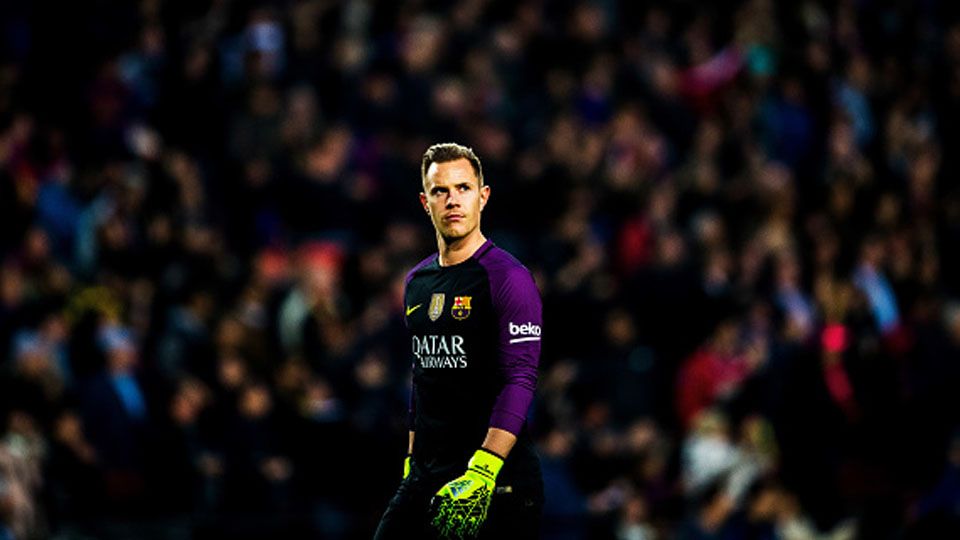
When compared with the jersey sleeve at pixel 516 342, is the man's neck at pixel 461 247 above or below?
above

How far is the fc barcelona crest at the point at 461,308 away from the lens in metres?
6.73

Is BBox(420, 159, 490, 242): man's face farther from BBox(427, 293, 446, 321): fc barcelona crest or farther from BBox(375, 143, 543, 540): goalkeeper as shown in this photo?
BBox(427, 293, 446, 321): fc barcelona crest

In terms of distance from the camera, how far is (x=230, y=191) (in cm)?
1546

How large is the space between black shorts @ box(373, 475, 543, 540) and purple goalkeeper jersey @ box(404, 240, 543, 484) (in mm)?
70

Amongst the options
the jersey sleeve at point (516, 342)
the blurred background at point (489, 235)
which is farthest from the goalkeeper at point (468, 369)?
the blurred background at point (489, 235)

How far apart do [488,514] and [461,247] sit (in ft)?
3.68

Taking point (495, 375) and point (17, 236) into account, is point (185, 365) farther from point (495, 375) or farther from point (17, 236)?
point (495, 375)

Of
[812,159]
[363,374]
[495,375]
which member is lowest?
[495,375]

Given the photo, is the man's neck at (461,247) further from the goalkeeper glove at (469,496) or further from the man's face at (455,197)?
the goalkeeper glove at (469,496)

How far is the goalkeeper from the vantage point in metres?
6.58

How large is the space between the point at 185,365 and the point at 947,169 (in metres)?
8.27

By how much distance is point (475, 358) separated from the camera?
22.0ft

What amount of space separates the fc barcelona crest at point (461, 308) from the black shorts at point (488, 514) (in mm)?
700

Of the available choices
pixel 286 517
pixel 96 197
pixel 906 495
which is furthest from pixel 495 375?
pixel 96 197
